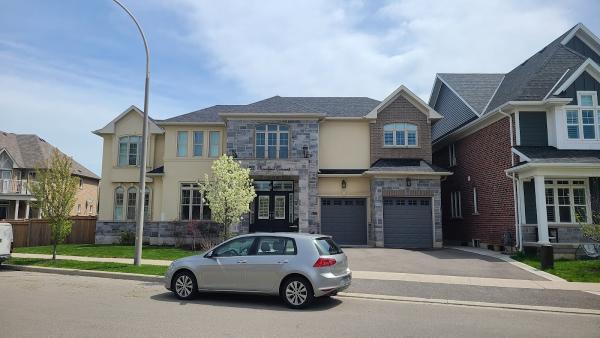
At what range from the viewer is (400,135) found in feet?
72.9

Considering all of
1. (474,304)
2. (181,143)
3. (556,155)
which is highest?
(181,143)

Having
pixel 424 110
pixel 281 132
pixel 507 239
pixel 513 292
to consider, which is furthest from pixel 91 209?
pixel 513 292

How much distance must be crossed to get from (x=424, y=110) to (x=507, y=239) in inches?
308

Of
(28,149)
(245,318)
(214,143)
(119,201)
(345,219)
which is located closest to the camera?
(245,318)

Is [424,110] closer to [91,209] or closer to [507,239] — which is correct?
[507,239]

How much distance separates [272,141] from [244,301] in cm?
1330

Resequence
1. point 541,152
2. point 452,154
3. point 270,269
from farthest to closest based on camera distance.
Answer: point 452,154 < point 541,152 < point 270,269

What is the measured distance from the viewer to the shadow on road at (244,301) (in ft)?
28.2

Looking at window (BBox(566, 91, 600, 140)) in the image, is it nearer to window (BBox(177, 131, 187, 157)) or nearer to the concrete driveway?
the concrete driveway

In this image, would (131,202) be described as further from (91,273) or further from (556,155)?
(556,155)

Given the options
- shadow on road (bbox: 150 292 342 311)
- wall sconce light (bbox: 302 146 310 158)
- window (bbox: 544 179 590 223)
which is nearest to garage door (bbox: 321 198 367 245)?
wall sconce light (bbox: 302 146 310 158)

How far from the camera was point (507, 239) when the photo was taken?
58.2ft

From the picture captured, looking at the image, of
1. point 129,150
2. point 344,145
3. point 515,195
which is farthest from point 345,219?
point 129,150

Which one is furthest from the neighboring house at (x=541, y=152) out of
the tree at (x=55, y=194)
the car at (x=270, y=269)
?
the tree at (x=55, y=194)
